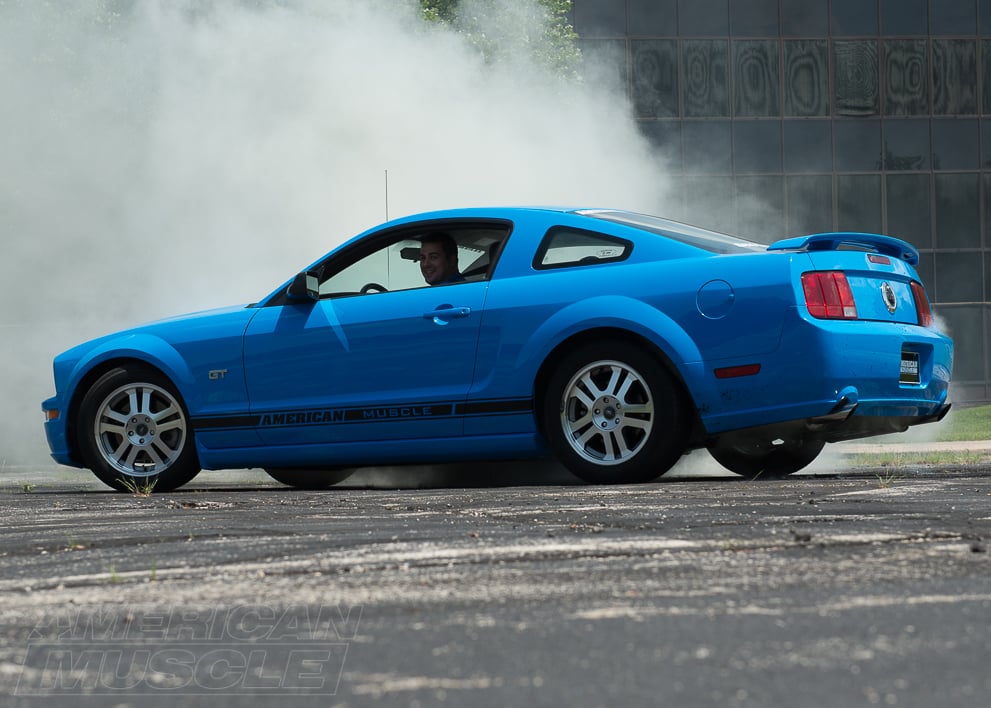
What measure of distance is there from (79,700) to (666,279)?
13.5ft

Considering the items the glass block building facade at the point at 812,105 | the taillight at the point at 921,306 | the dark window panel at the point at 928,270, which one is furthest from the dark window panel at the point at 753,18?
the taillight at the point at 921,306

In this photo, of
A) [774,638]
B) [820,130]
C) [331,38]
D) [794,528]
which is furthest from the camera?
[820,130]

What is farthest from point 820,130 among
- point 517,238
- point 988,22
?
point 517,238

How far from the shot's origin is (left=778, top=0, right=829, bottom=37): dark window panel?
96.9ft

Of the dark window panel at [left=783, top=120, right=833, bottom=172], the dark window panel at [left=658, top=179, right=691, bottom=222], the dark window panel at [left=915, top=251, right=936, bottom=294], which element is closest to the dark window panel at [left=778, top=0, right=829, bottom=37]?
the dark window panel at [left=783, top=120, right=833, bottom=172]

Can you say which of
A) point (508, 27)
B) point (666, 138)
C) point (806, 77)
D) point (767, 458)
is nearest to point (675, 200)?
point (666, 138)

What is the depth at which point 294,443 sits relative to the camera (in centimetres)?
684

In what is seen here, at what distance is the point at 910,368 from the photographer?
20.2 feet

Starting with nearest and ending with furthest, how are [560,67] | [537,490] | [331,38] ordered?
[537,490]
[331,38]
[560,67]

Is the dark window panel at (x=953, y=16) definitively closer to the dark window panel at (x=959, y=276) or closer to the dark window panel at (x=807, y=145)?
the dark window panel at (x=807, y=145)

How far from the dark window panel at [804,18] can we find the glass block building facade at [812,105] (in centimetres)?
3

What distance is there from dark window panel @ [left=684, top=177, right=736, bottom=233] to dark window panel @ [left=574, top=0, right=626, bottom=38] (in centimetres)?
317

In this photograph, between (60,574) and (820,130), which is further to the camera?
(820,130)

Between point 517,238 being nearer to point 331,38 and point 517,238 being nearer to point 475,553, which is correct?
point 475,553
